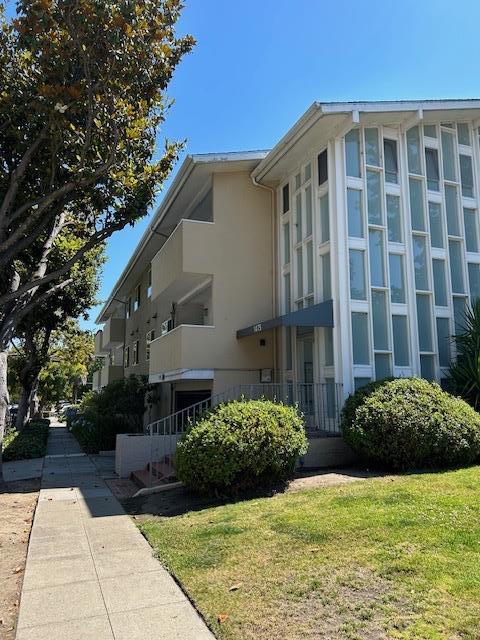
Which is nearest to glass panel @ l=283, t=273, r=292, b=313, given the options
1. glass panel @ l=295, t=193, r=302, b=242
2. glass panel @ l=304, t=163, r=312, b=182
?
glass panel @ l=295, t=193, r=302, b=242

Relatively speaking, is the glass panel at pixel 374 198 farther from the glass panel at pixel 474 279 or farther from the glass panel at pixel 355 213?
the glass panel at pixel 474 279

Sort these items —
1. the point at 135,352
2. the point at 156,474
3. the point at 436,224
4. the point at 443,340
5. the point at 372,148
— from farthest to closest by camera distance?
the point at 135,352 < the point at 436,224 < the point at 372,148 < the point at 443,340 < the point at 156,474

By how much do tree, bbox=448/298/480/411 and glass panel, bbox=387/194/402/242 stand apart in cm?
257

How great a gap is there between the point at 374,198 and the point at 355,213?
2.58ft

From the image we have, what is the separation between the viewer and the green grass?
13.5 feet

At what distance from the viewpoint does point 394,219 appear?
13.1 m

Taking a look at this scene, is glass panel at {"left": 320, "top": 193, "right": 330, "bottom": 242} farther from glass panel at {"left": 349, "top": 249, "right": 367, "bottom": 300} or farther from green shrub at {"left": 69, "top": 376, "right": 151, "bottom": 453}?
green shrub at {"left": 69, "top": 376, "right": 151, "bottom": 453}

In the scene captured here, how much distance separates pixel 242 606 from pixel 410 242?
1047cm

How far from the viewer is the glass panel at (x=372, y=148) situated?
13.1 meters

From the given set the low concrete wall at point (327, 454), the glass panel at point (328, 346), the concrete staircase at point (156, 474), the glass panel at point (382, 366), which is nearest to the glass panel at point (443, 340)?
the glass panel at point (382, 366)

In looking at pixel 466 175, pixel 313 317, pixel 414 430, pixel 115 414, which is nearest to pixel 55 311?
pixel 115 414

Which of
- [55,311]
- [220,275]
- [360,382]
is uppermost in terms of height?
[55,311]

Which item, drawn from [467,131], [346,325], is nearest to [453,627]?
[346,325]

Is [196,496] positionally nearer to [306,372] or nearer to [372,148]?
[306,372]
